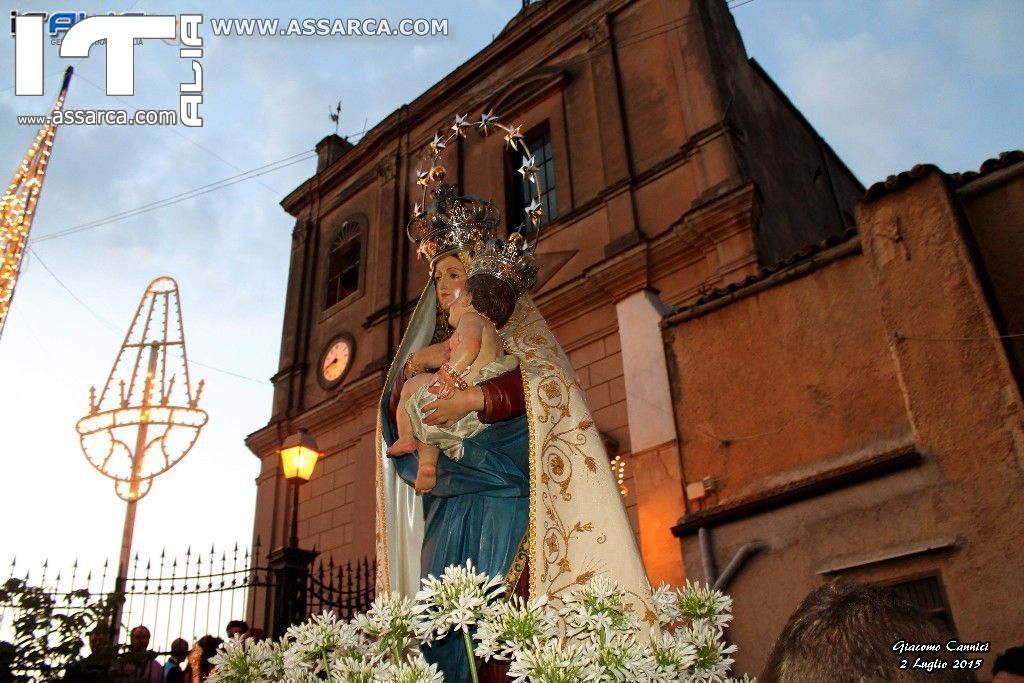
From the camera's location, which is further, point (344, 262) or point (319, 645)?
point (344, 262)

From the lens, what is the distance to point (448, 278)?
13.0ft

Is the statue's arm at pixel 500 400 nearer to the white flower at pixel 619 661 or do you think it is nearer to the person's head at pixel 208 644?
the white flower at pixel 619 661

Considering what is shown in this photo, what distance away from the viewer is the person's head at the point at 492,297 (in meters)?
3.63

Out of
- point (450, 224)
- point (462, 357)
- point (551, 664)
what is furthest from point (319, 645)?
point (450, 224)

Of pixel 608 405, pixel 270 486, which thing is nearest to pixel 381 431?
pixel 608 405

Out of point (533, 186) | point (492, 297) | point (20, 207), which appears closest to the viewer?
point (492, 297)

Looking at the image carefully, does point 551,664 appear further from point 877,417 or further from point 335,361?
point 335,361

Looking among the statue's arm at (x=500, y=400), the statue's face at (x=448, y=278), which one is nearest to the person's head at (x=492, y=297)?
the statue's face at (x=448, y=278)

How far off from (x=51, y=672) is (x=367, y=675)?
8.94 ft

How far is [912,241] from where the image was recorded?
6.68 meters

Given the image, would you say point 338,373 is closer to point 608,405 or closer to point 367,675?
point 608,405

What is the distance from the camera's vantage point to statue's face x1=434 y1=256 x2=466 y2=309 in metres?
3.92

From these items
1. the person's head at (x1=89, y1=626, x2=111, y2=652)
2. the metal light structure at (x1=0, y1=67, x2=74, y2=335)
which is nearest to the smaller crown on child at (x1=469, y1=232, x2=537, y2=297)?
the person's head at (x1=89, y1=626, x2=111, y2=652)

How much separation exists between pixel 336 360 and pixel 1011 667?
13041 millimetres
